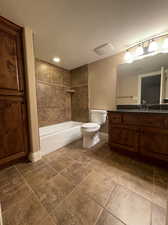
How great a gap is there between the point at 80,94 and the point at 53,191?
2479 millimetres

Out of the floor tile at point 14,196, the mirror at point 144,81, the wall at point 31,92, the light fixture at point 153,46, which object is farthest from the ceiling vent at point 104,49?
the floor tile at point 14,196

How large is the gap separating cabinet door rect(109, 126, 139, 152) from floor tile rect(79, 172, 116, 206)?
67 centimetres

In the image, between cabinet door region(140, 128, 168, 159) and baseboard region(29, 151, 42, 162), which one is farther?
baseboard region(29, 151, 42, 162)

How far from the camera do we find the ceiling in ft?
3.75

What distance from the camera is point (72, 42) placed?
183cm

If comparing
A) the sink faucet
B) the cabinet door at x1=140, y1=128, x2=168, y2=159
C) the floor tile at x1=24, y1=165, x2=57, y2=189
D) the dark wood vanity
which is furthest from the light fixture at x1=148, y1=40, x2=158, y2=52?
the floor tile at x1=24, y1=165, x2=57, y2=189

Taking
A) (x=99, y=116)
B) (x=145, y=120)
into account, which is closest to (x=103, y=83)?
(x=99, y=116)

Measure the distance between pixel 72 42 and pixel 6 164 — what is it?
237 centimetres

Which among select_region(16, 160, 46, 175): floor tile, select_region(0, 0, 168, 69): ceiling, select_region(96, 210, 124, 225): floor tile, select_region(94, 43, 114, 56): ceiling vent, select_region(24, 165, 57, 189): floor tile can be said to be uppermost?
select_region(0, 0, 168, 69): ceiling

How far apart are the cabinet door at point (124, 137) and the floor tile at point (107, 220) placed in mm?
1036

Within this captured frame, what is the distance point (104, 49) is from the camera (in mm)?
2012

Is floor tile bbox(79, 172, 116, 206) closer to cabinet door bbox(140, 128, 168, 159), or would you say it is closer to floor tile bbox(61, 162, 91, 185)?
floor tile bbox(61, 162, 91, 185)

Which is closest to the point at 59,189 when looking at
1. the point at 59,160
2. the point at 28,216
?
the point at 28,216

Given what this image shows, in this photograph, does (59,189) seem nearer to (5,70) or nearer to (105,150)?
(105,150)
